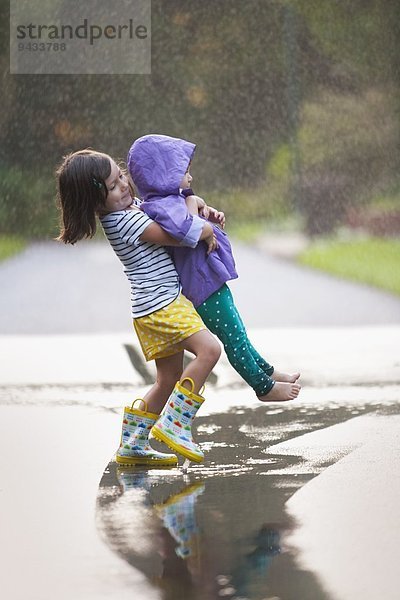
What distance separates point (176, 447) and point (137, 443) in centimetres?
27

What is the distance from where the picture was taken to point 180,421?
4211 mm

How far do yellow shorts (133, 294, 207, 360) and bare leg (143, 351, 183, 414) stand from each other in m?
0.10

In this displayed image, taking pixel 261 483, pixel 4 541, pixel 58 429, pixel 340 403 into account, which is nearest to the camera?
pixel 4 541

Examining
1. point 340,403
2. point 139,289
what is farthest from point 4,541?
point 340,403

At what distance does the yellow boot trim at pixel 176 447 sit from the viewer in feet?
13.6

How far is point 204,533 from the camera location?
3.36 meters

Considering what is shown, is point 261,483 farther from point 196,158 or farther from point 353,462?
point 196,158

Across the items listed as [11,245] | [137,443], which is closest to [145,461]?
[137,443]

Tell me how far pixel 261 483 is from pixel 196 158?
900 cm

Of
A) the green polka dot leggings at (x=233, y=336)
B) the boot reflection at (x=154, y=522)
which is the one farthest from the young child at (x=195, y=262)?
the boot reflection at (x=154, y=522)

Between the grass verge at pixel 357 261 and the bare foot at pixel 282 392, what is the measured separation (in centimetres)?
846

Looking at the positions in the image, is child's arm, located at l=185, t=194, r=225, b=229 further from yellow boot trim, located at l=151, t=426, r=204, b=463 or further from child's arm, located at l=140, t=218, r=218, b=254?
yellow boot trim, located at l=151, t=426, r=204, b=463

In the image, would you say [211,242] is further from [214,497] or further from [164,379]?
[214,497]

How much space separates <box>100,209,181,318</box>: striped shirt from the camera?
4.26 metres
